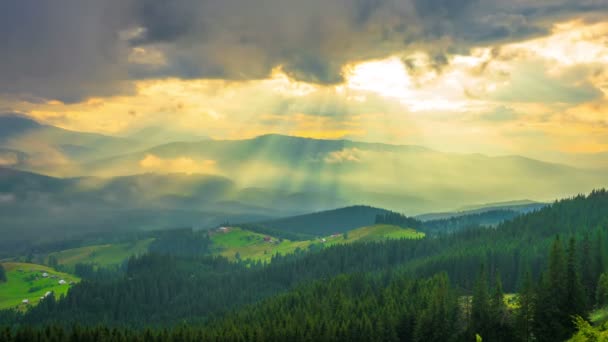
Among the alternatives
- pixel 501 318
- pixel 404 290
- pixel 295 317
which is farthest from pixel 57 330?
pixel 501 318

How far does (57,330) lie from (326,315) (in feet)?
227

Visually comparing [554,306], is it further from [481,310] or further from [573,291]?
[481,310]

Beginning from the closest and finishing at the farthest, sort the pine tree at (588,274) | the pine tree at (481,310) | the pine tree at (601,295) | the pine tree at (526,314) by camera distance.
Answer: the pine tree at (526,314)
the pine tree at (601,295)
the pine tree at (481,310)
the pine tree at (588,274)

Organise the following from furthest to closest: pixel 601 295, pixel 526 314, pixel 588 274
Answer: pixel 588 274 → pixel 601 295 → pixel 526 314

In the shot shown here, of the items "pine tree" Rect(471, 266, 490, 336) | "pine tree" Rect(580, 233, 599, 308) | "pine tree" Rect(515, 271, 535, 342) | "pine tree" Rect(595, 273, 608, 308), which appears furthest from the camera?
"pine tree" Rect(580, 233, 599, 308)

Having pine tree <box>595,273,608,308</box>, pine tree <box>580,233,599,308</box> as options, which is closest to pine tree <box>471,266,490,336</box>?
pine tree <box>595,273,608,308</box>

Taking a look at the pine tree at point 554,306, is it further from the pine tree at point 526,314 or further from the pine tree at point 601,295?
the pine tree at point 601,295

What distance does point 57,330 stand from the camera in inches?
5733

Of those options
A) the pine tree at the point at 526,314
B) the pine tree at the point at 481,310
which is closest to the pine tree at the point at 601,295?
the pine tree at the point at 526,314

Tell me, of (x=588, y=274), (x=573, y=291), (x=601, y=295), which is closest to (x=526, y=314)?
(x=573, y=291)

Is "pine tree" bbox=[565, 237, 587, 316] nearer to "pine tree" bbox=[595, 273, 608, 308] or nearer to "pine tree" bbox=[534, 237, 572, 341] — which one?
"pine tree" bbox=[534, 237, 572, 341]

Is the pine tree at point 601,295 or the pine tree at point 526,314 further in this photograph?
the pine tree at point 601,295

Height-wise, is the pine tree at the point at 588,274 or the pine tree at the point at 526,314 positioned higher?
the pine tree at the point at 588,274

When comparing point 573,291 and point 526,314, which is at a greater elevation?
point 573,291
